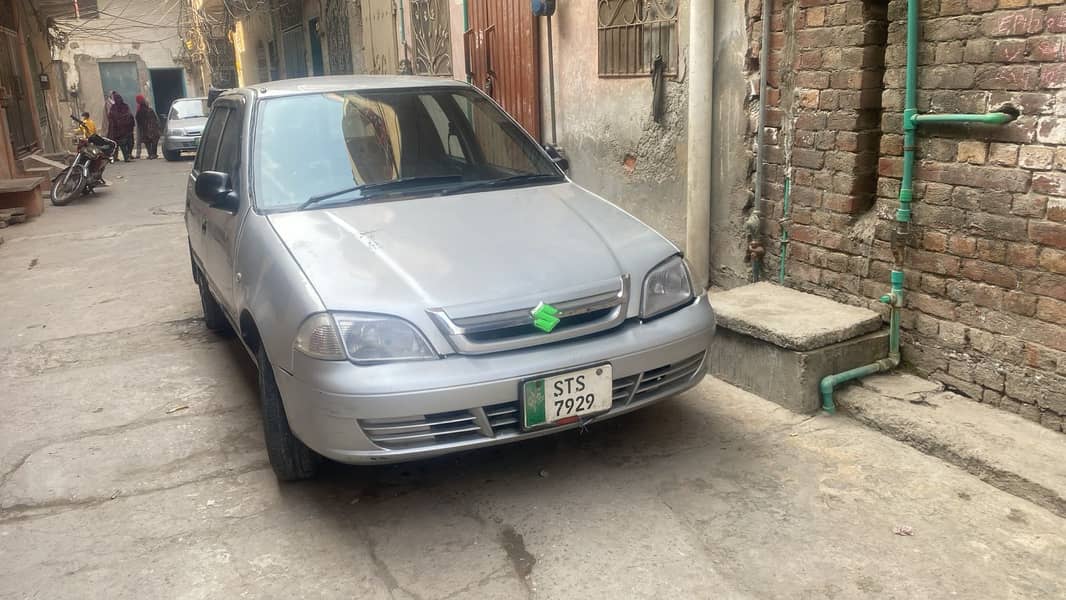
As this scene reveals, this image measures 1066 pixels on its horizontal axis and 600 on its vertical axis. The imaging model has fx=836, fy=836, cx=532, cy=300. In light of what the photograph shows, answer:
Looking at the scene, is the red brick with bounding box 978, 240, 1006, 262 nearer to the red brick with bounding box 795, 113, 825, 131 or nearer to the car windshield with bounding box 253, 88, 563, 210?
the red brick with bounding box 795, 113, 825, 131

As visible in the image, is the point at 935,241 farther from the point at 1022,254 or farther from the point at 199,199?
the point at 199,199

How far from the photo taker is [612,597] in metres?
2.56

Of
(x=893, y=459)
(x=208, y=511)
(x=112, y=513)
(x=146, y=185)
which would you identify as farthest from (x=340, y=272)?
(x=146, y=185)

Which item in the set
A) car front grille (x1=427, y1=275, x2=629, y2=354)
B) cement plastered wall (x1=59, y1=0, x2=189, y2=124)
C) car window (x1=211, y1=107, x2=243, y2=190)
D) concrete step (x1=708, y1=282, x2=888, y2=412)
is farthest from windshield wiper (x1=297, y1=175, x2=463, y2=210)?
cement plastered wall (x1=59, y1=0, x2=189, y2=124)

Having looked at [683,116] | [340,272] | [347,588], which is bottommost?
[347,588]

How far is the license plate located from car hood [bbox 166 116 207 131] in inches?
756

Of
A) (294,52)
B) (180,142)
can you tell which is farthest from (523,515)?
(180,142)

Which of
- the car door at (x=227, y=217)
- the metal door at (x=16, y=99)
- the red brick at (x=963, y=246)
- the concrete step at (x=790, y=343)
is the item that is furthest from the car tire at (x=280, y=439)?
the metal door at (x=16, y=99)

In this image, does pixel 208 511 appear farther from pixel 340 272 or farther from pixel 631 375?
pixel 631 375

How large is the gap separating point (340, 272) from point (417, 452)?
715 mm

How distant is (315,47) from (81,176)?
→ 17.9ft

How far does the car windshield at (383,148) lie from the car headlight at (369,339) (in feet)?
3.22

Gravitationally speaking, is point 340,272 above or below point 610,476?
above

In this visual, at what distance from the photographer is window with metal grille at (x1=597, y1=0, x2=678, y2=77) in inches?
210
